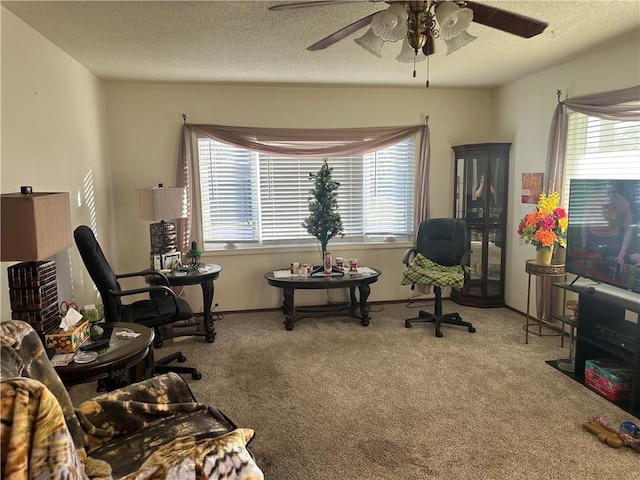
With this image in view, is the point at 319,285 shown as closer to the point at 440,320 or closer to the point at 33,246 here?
the point at 440,320

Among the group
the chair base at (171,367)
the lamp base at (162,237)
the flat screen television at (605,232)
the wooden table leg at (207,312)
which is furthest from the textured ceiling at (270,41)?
the chair base at (171,367)

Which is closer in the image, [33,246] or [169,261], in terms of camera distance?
[33,246]

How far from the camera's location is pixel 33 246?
1879mm

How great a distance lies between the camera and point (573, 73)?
3.85 metres

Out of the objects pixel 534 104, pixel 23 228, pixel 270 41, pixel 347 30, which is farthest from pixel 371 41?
pixel 534 104

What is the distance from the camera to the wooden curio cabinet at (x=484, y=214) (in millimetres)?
4754

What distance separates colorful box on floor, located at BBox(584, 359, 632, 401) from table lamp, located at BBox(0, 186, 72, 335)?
10.5ft

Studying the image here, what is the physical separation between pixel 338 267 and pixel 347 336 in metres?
0.80

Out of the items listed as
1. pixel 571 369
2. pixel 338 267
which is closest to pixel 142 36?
pixel 338 267

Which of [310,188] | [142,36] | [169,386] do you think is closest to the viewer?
[169,386]

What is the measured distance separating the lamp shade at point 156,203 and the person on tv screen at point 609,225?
3.24m

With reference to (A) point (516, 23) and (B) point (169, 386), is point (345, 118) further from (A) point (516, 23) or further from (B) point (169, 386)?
(B) point (169, 386)

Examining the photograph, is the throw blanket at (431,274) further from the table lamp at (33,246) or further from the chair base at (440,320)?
the table lamp at (33,246)

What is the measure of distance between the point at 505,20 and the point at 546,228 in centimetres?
191
